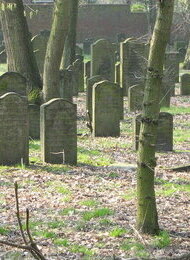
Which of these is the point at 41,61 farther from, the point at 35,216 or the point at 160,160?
the point at 35,216

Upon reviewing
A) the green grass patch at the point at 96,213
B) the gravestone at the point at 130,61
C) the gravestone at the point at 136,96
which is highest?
the gravestone at the point at 130,61

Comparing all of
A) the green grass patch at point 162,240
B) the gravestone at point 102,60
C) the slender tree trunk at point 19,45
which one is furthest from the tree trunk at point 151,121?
the gravestone at point 102,60

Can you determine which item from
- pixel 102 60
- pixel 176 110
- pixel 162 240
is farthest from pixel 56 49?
pixel 162 240

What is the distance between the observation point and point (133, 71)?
70.8ft

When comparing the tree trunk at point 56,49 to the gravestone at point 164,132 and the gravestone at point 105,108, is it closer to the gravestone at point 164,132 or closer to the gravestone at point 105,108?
the gravestone at point 105,108

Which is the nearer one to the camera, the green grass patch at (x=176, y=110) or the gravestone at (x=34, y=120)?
the gravestone at (x=34, y=120)

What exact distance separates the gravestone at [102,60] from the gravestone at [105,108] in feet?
28.8

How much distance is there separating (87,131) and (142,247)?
8.85 meters

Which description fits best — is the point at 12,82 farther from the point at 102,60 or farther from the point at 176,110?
the point at 102,60

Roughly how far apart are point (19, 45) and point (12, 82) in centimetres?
153

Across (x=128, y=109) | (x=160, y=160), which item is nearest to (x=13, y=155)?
(x=160, y=160)

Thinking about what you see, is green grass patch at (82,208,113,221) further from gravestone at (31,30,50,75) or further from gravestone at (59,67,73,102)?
gravestone at (31,30,50,75)

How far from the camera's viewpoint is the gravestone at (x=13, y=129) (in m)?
11.1

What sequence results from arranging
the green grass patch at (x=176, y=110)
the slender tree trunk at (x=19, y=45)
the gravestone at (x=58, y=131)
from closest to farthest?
the gravestone at (x=58, y=131), the slender tree trunk at (x=19, y=45), the green grass patch at (x=176, y=110)
